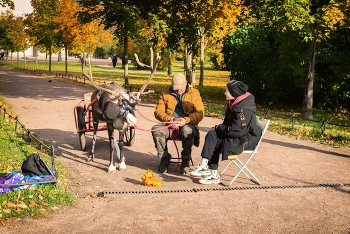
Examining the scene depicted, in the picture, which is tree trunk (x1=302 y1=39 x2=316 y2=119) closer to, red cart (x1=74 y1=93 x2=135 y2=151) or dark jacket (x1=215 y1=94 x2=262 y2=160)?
red cart (x1=74 y1=93 x2=135 y2=151)

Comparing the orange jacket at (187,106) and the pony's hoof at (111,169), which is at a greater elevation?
the orange jacket at (187,106)

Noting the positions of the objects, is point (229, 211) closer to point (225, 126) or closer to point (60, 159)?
point (225, 126)

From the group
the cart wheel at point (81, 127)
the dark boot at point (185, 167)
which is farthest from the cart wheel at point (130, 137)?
the dark boot at point (185, 167)

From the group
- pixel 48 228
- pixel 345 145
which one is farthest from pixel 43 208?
pixel 345 145

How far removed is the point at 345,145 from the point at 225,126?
569 cm

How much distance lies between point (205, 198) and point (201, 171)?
72cm

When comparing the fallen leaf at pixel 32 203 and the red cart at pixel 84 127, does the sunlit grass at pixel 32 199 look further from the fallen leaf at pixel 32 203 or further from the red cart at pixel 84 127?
the red cart at pixel 84 127

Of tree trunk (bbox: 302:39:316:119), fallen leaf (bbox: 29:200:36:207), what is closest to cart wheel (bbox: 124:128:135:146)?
fallen leaf (bbox: 29:200:36:207)

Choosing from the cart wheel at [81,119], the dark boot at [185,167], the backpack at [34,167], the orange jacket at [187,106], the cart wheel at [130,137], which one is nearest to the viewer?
the backpack at [34,167]

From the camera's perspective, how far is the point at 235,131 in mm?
6855

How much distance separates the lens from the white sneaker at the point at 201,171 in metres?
7.09

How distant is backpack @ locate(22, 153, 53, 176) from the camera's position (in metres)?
6.40

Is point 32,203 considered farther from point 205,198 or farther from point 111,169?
point 205,198

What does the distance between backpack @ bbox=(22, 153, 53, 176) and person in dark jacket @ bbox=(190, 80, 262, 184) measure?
2.59m
